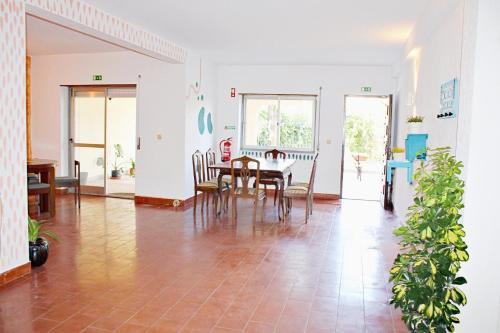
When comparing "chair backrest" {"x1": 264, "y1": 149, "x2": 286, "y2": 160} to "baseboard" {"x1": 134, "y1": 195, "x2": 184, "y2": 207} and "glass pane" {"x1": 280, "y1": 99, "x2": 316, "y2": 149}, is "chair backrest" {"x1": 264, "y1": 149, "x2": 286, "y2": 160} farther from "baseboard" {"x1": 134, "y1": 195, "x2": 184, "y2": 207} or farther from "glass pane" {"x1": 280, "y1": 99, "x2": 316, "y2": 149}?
"baseboard" {"x1": 134, "y1": 195, "x2": 184, "y2": 207}

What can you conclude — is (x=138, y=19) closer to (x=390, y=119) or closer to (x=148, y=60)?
(x=148, y=60)

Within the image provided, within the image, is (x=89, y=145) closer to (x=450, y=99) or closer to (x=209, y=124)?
(x=209, y=124)

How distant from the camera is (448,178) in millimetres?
2252

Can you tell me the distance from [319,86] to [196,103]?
92.9 inches

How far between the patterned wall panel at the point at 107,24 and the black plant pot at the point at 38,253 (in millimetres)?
2095

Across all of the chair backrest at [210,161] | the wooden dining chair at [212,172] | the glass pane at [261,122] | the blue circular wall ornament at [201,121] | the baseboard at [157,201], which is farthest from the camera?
the glass pane at [261,122]

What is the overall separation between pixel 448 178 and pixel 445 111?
1119mm

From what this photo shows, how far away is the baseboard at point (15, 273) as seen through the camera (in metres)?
3.50

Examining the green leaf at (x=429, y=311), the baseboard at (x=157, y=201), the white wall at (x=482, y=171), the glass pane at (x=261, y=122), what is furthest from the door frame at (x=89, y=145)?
the green leaf at (x=429, y=311)

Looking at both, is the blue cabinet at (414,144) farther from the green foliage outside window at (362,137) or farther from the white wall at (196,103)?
the green foliage outside window at (362,137)

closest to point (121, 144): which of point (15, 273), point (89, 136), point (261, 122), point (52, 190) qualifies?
point (89, 136)

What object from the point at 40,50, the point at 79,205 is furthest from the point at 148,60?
the point at 79,205

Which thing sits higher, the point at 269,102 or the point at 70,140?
the point at 269,102

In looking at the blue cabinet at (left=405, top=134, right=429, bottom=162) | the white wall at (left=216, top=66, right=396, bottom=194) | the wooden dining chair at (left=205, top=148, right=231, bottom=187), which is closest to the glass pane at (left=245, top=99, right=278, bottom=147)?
the white wall at (left=216, top=66, right=396, bottom=194)
